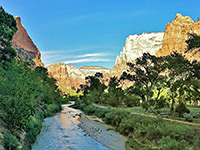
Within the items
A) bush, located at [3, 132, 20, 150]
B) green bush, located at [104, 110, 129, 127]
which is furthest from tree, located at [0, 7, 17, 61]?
green bush, located at [104, 110, 129, 127]

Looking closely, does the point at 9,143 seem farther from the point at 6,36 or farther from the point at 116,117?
the point at 116,117

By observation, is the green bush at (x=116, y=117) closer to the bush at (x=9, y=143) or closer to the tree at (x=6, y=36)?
the bush at (x=9, y=143)

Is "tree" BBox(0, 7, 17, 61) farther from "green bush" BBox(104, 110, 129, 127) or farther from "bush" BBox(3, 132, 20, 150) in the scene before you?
"green bush" BBox(104, 110, 129, 127)

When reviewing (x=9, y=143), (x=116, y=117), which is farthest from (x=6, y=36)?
(x=116, y=117)

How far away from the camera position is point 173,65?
27797 mm

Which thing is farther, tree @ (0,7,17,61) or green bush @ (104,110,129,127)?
green bush @ (104,110,129,127)

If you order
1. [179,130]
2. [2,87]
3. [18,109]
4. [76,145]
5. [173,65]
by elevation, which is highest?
[173,65]

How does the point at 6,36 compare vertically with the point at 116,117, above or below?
above

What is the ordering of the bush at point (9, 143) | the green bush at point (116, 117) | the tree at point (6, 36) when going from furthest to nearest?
the green bush at point (116, 117)
the tree at point (6, 36)
the bush at point (9, 143)

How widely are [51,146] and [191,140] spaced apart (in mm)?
13510

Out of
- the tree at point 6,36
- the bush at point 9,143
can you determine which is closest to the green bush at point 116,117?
the bush at point 9,143

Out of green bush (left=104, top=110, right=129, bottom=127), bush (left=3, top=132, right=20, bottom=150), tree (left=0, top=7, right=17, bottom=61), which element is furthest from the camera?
green bush (left=104, top=110, right=129, bottom=127)

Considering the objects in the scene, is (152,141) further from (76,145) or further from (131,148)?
(76,145)

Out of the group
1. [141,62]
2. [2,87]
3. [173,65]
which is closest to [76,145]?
[2,87]
